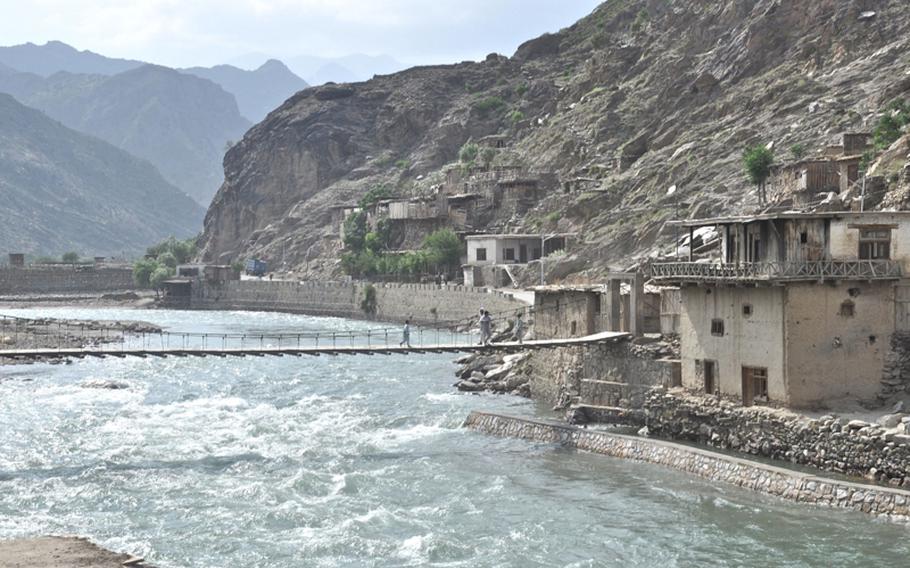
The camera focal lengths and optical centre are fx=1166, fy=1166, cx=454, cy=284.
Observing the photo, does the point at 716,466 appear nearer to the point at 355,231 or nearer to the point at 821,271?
the point at 821,271

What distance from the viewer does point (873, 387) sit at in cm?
3200

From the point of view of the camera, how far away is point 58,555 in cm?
2397

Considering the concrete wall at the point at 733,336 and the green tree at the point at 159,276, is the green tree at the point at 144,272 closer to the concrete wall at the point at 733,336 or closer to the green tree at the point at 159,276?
the green tree at the point at 159,276

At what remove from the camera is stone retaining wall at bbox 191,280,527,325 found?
8200 centimetres

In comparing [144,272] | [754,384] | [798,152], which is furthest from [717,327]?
[144,272]

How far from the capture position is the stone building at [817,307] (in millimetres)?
31859

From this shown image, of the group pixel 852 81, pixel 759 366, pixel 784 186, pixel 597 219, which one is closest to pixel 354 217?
pixel 597 219

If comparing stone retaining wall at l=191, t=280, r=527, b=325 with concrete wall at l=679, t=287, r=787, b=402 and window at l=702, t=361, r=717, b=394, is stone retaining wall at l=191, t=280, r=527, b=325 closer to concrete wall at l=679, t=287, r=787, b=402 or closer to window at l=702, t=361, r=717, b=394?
concrete wall at l=679, t=287, r=787, b=402

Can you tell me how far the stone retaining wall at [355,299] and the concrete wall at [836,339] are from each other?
1306 inches

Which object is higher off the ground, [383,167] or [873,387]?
[383,167]

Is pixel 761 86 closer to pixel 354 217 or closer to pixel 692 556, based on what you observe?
pixel 354 217

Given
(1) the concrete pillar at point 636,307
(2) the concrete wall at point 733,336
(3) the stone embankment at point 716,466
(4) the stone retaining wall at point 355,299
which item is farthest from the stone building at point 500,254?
(2) the concrete wall at point 733,336

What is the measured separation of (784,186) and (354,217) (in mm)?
69049

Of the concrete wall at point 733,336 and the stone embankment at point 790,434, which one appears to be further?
the concrete wall at point 733,336
